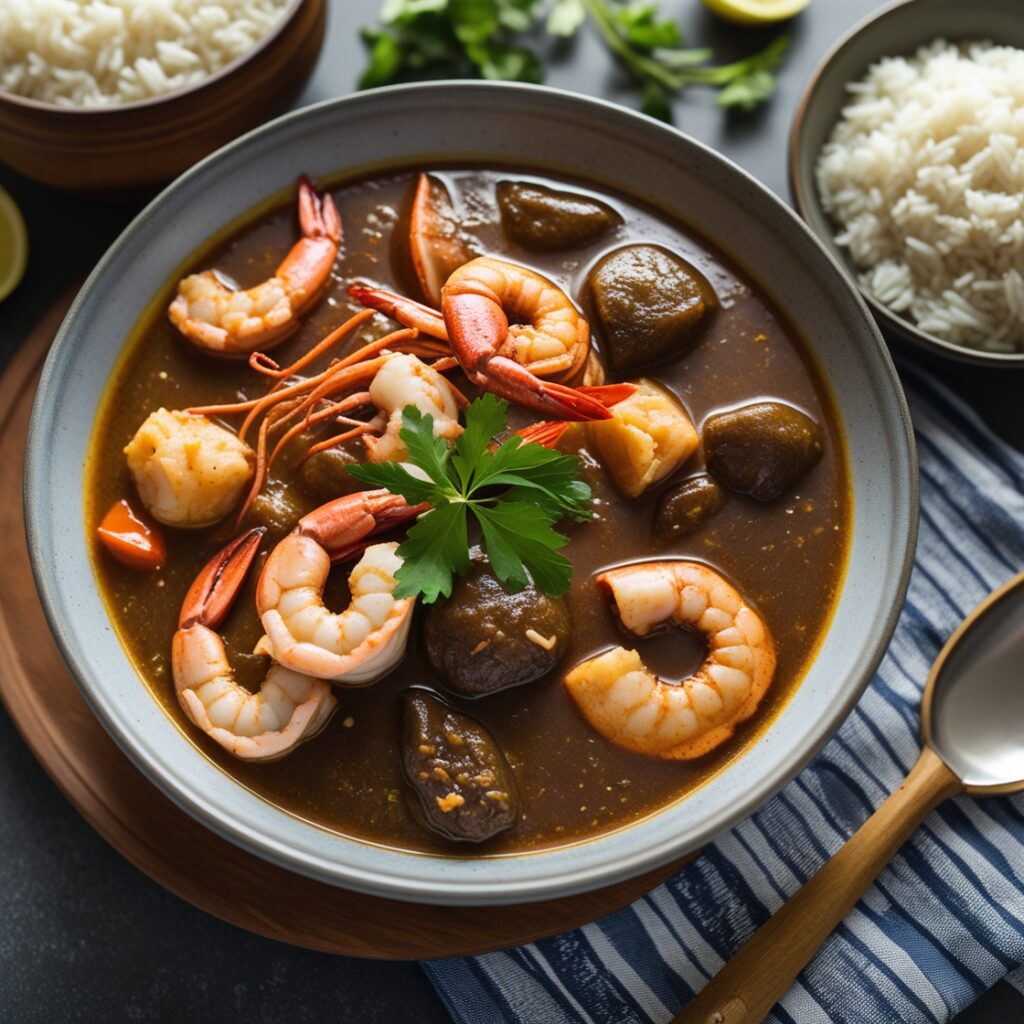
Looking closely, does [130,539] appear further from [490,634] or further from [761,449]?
[761,449]

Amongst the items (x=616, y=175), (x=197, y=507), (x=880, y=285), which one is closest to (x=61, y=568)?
(x=197, y=507)

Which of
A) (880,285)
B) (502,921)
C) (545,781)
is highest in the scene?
(880,285)

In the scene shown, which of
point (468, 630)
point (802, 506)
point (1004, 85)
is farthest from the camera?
point (1004, 85)

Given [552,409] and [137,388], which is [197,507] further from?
[552,409]

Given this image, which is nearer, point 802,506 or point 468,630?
point 468,630

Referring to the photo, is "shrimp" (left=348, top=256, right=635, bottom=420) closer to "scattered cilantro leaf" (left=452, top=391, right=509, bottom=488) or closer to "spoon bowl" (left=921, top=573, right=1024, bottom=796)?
"scattered cilantro leaf" (left=452, top=391, right=509, bottom=488)

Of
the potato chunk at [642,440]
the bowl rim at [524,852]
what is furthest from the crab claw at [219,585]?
the potato chunk at [642,440]

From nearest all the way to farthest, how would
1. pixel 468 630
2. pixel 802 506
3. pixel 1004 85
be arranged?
1. pixel 468 630
2. pixel 802 506
3. pixel 1004 85

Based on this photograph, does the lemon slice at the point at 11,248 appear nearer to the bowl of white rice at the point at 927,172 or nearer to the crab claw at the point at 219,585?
the crab claw at the point at 219,585
